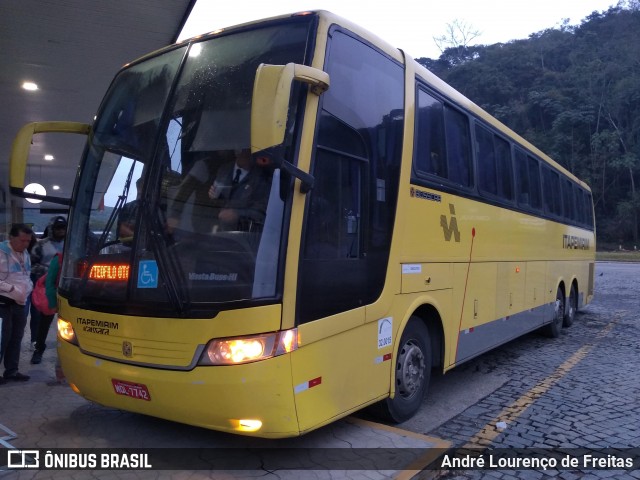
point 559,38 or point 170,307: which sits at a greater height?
point 559,38

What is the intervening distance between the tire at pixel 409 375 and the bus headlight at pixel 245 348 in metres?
1.68

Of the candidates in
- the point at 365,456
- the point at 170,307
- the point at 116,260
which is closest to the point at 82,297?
the point at 116,260

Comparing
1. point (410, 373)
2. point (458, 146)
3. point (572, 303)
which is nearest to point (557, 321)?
point (572, 303)

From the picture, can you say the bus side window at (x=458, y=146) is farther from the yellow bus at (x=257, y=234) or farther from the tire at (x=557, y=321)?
the tire at (x=557, y=321)

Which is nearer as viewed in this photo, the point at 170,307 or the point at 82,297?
the point at 170,307

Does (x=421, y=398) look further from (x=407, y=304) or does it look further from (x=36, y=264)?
(x=36, y=264)

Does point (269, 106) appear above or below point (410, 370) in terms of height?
above

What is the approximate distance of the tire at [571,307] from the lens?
11055 millimetres

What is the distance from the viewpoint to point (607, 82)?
6525cm

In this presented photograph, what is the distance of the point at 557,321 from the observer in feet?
33.4

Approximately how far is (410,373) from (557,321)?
6180mm

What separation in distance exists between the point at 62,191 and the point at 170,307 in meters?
26.1

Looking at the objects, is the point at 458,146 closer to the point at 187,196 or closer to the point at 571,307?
the point at 187,196


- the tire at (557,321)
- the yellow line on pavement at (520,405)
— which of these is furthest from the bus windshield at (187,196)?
the tire at (557,321)
